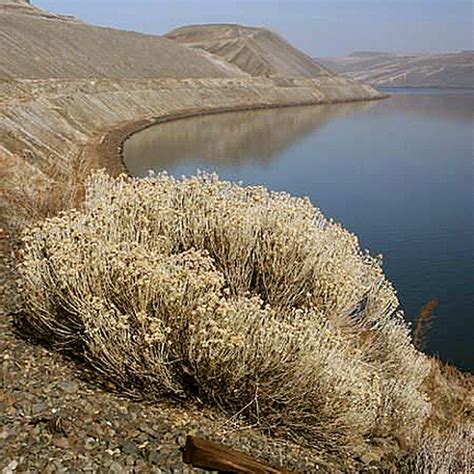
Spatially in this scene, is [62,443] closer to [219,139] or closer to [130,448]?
[130,448]

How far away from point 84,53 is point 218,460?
187ft

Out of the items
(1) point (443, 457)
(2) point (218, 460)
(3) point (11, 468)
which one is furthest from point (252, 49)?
(3) point (11, 468)

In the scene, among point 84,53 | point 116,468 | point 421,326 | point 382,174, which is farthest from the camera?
point 84,53

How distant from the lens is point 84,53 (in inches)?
2217

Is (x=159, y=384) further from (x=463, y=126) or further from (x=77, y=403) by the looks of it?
(x=463, y=126)

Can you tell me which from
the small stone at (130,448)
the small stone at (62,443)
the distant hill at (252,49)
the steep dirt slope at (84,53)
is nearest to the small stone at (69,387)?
the small stone at (62,443)

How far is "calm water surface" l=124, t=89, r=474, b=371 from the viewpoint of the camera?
1358 centimetres

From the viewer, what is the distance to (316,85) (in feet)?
283

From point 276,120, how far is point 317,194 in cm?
3205

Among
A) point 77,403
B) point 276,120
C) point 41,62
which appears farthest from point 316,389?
point 276,120

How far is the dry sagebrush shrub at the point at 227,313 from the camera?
4.63 m

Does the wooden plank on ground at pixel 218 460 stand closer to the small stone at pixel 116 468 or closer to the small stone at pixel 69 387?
the small stone at pixel 116 468

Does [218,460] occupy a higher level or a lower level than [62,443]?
lower

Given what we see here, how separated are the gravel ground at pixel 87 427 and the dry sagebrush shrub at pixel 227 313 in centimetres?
19
